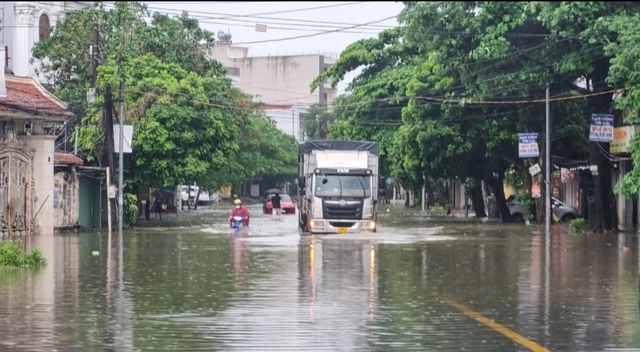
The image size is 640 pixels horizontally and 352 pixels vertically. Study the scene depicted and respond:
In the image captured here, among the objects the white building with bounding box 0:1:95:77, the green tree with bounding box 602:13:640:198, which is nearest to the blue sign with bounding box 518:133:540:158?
the green tree with bounding box 602:13:640:198

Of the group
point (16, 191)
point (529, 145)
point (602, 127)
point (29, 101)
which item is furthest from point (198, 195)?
point (602, 127)

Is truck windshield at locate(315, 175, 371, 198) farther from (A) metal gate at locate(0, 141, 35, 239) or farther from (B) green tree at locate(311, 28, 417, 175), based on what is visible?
(B) green tree at locate(311, 28, 417, 175)

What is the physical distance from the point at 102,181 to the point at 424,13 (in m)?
15.6

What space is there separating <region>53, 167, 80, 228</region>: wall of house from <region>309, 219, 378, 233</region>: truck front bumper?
9.55 metres

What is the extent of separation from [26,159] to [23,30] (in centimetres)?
2832

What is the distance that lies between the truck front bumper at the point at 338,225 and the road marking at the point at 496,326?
21.5 metres

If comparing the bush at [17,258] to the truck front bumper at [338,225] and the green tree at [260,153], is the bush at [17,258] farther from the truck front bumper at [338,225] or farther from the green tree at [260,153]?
the green tree at [260,153]

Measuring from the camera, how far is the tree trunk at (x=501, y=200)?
181 feet

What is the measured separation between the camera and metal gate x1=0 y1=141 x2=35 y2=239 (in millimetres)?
36344

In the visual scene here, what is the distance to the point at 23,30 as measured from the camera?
63594 millimetres

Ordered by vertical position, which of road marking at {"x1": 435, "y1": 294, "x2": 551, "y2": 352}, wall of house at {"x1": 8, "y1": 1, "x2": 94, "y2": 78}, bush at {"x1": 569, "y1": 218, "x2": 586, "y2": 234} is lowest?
road marking at {"x1": 435, "y1": 294, "x2": 551, "y2": 352}

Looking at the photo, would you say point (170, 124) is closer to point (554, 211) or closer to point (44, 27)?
point (554, 211)

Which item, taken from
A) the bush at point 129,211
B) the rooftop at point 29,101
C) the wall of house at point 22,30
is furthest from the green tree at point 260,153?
the rooftop at point 29,101

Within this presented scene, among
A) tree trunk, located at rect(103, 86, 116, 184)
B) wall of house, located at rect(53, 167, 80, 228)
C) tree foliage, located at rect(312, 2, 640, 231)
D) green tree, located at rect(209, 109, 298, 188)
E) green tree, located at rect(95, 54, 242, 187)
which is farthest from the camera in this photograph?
green tree, located at rect(209, 109, 298, 188)
